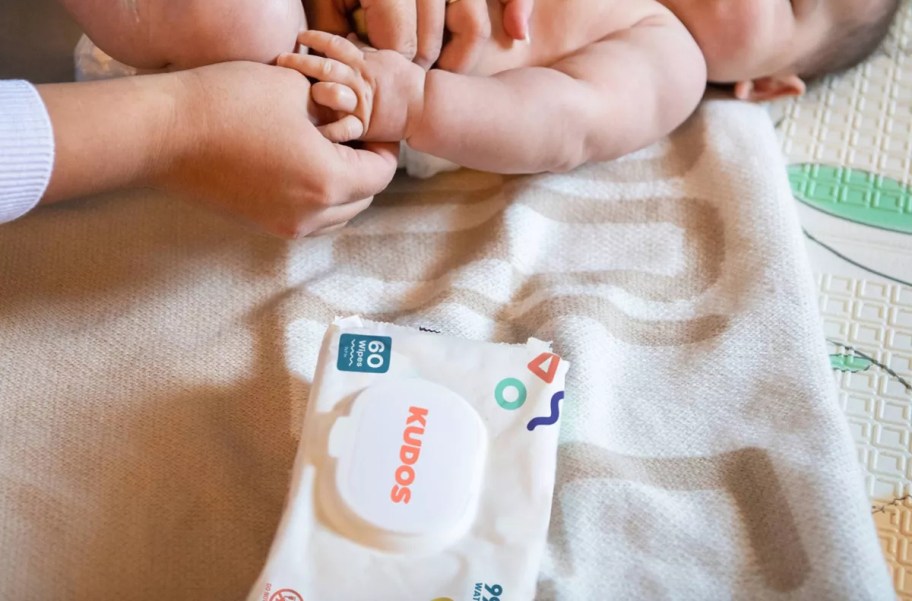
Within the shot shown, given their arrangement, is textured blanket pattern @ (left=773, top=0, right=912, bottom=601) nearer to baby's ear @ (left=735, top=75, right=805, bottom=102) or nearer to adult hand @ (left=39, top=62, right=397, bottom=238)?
baby's ear @ (left=735, top=75, right=805, bottom=102)

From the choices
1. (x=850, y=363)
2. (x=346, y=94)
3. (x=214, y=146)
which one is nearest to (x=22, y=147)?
(x=214, y=146)

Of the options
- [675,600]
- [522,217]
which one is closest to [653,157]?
[522,217]

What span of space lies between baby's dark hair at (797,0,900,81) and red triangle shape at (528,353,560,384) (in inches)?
20.9

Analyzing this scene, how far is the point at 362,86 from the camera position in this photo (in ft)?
2.39

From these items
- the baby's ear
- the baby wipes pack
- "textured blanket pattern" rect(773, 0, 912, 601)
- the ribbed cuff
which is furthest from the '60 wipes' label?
the baby's ear

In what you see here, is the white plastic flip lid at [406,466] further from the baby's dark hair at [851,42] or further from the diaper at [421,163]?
the baby's dark hair at [851,42]

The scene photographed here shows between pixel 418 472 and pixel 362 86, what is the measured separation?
32cm

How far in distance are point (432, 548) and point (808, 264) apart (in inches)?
18.5

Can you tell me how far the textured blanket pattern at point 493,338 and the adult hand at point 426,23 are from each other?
0.46 ft

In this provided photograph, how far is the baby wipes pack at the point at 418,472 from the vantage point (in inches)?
23.4

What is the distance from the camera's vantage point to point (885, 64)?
1046mm

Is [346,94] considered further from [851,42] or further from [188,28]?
[851,42]

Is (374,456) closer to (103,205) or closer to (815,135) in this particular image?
(103,205)

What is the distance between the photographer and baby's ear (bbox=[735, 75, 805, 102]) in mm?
996
